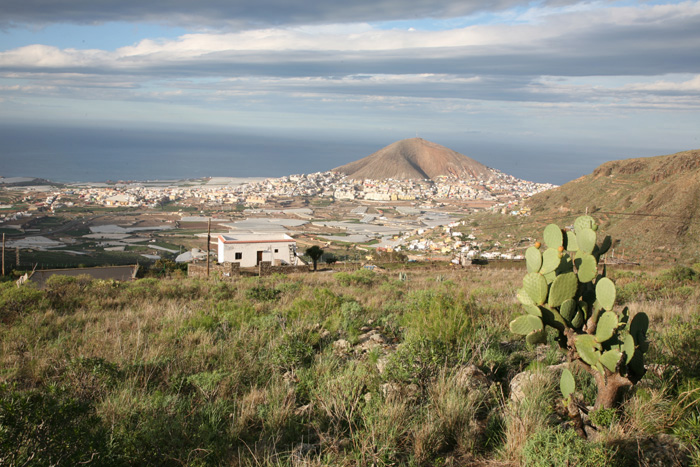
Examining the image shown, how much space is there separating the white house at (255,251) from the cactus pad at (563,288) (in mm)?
24790

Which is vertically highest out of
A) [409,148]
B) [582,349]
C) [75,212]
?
[409,148]

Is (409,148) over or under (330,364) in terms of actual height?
over

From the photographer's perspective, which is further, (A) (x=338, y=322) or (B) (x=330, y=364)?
(A) (x=338, y=322)

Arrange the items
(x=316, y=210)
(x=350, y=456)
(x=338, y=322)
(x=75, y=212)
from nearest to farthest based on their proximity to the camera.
→ (x=350, y=456) → (x=338, y=322) → (x=75, y=212) → (x=316, y=210)

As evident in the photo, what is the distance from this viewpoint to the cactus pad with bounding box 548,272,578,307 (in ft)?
9.73

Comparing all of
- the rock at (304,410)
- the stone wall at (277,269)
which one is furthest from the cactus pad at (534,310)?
the stone wall at (277,269)

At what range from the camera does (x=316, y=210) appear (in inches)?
3027

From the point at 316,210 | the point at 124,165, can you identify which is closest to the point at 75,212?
the point at 316,210

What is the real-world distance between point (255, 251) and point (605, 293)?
86.4 ft

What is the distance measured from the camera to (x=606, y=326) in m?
2.81

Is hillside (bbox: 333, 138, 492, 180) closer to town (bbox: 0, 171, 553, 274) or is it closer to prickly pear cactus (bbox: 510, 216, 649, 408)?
town (bbox: 0, 171, 553, 274)

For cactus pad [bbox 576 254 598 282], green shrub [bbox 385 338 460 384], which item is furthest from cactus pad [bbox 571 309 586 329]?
green shrub [bbox 385 338 460 384]

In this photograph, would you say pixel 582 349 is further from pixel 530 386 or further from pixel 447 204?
pixel 447 204

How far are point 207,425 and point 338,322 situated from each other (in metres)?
2.63
